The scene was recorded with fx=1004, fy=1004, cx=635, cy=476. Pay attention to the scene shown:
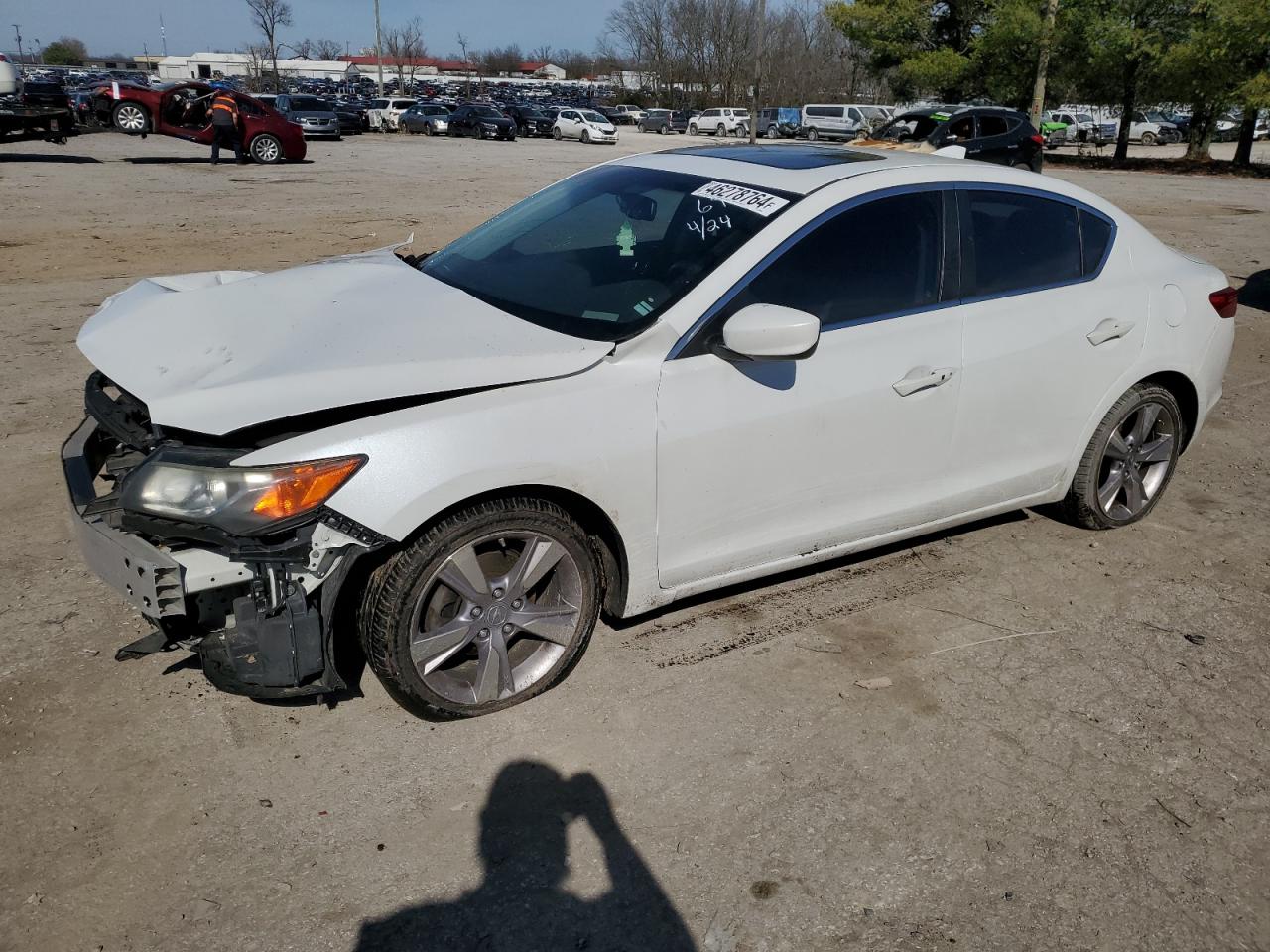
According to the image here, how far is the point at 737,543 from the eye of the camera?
3426 millimetres

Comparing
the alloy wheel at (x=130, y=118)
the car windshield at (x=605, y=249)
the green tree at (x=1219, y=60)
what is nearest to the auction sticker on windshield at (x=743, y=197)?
the car windshield at (x=605, y=249)

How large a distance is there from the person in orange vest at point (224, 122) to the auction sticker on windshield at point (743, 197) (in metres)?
21.1

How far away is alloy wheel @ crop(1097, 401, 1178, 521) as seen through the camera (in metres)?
4.50

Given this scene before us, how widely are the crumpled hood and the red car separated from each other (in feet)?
70.6

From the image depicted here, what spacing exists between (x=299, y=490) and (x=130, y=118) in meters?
24.9

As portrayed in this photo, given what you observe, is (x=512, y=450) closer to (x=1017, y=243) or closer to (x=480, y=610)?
(x=480, y=610)

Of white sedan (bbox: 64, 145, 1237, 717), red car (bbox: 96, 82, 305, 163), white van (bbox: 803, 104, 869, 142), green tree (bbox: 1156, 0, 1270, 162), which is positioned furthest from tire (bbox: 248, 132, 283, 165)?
green tree (bbox: 1156, 0, 1270, 162)

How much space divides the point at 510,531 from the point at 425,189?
1705cm

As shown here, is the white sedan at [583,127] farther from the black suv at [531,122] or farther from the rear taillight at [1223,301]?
the rear taillight at [1223,301]

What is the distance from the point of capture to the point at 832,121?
150ft

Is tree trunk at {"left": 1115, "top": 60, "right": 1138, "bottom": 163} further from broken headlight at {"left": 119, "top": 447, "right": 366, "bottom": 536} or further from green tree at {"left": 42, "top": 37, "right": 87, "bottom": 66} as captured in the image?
green tree at {"left": 42, "top": 37, "right": 87, "bottom": 66}

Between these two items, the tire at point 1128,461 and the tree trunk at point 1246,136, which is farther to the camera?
the tree trunk at point 1246,136

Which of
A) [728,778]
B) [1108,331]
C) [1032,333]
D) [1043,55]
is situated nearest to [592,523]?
[728,778]

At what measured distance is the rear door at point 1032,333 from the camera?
12.5 feet
